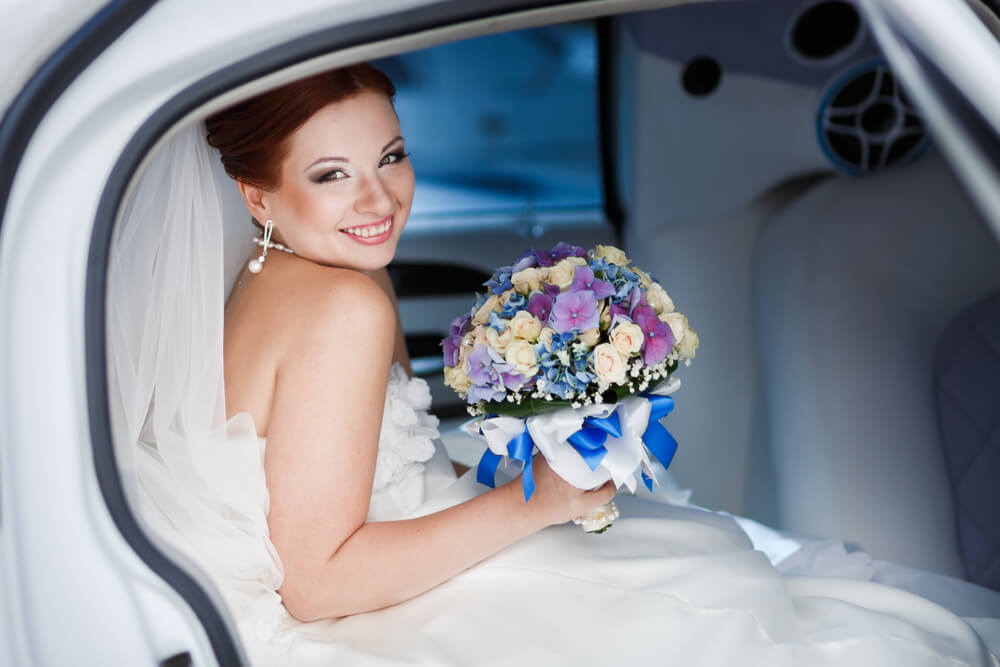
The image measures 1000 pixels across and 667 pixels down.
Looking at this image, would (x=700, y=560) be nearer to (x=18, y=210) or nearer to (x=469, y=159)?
(x=18, y=210)

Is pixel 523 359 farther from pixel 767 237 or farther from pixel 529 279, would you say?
pixel 767 237

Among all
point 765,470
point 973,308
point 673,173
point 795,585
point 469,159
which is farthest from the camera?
point 469,159

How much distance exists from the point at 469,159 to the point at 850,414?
1773mm

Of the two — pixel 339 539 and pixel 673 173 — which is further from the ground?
pixel 673 173

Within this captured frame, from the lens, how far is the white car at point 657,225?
0.77 m

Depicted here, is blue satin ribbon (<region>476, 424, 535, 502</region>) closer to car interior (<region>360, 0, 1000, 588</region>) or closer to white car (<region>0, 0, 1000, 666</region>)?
white car (<region>0, 0, 1000, 666</region>)

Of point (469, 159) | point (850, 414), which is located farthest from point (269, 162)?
point (469, 159)

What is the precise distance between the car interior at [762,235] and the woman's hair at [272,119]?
244 mm

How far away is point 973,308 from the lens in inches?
80.2

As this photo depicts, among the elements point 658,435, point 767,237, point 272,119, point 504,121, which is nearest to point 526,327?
point 658,435

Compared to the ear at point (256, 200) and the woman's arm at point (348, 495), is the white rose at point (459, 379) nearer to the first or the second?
the woman's arm at point (348, 495)

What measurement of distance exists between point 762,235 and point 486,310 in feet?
5.48

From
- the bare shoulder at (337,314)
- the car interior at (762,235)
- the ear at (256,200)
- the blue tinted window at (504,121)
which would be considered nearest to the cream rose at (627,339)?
the bare shoulder at (337,314)

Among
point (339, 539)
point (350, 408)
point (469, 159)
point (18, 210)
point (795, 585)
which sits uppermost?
point (469, 159)
